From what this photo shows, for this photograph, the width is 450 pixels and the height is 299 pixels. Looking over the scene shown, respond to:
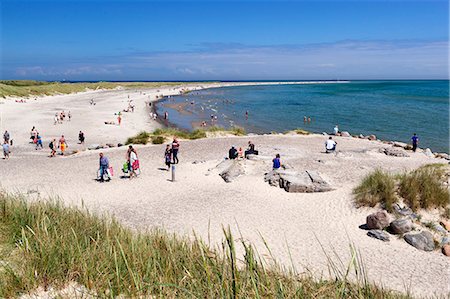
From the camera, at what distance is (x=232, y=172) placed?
16.7 m

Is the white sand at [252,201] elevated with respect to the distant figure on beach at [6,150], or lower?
lower

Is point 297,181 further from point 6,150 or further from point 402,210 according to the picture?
point 6,150

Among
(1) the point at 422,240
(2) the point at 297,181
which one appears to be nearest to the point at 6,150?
(2) the point at 297,181

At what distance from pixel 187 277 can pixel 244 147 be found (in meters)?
20.5

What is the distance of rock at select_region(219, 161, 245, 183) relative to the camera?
16344 millimetres

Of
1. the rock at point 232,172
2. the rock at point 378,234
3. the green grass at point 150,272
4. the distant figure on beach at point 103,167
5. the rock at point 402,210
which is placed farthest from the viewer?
the rock at point 232,172

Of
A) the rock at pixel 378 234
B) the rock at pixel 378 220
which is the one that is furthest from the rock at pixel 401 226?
the rock at pixel 378 234

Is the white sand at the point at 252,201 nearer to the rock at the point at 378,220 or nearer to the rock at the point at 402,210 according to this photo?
the rock at the point at 378,220

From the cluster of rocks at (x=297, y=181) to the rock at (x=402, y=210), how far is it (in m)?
2.79

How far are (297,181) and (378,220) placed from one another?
4.00 meters

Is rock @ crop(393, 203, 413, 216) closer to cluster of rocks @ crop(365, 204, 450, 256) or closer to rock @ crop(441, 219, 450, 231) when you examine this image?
cluster of rocks @ crop(365, 204, 450, 256)

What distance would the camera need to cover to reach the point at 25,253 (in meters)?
4.80

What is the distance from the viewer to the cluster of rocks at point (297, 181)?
14.6 metres

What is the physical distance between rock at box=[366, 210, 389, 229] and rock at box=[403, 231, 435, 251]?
0.76 m
